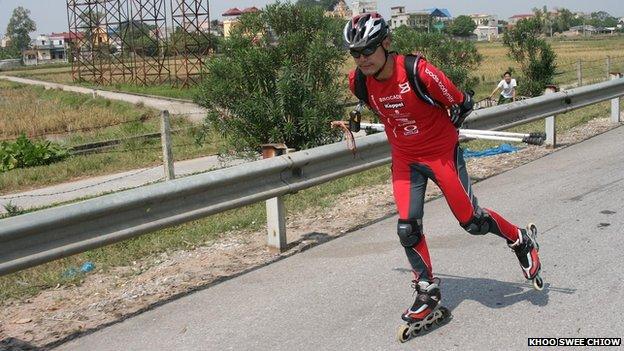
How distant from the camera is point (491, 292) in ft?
17.9

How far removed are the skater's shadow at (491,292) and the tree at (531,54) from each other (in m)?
21.5

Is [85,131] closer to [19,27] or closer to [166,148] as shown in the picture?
[166,148]

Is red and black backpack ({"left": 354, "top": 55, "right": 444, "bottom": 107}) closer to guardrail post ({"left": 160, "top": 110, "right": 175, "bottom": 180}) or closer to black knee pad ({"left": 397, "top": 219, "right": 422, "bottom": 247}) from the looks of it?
black knee pad ({"left": 397, "top": 219, "right": 422, "bottom": 247})

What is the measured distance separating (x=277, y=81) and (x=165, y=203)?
495 centimetres

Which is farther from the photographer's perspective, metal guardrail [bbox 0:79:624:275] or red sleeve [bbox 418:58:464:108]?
metal guardrail [bbox 0:79:624:275]

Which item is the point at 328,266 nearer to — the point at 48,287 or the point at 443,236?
the point at 443,236

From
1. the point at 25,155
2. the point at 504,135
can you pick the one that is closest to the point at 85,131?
the point at 25,155

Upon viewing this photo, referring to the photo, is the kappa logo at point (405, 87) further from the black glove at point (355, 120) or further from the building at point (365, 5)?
the building at point (365, 5)

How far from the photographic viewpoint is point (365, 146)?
8117 mm

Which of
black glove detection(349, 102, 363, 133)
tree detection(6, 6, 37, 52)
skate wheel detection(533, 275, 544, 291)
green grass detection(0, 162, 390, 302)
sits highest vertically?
tree detection(6, 6, 37, 52)

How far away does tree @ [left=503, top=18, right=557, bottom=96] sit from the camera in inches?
1034

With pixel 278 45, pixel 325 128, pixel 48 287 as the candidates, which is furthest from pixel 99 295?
pixel 278 45

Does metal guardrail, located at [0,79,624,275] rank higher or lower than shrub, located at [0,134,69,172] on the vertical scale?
higher

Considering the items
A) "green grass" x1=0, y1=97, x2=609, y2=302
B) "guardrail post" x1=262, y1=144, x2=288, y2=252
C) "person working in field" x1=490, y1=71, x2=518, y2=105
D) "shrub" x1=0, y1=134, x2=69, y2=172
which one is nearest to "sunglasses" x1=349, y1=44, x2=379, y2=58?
"guardrail post" x1=262, y1=144, x2=288, y2=252
